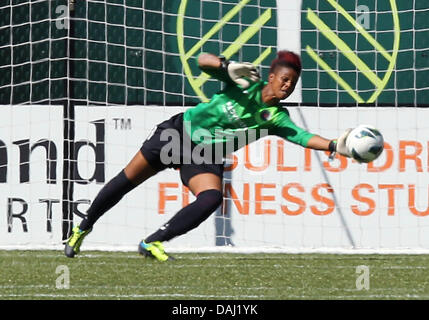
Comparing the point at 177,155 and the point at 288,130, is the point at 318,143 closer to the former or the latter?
the point at 288,130

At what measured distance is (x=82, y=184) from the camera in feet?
37.8

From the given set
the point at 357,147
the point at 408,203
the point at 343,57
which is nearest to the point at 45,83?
the point at 343,57

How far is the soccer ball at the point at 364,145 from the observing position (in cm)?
793

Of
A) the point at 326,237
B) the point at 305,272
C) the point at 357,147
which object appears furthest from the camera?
the point at 326,237

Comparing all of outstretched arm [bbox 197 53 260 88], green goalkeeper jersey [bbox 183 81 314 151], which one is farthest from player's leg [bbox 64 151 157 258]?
outstretched arm [bbox 197 53 260 88]

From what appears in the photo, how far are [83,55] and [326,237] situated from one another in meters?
3.12

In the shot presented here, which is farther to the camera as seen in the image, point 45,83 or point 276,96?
point 45,83

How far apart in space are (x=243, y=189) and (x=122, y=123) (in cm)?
138

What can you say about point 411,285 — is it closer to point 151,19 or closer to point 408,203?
point 408,203

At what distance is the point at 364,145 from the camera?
792cm

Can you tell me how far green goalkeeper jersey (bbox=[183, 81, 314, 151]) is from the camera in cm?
820

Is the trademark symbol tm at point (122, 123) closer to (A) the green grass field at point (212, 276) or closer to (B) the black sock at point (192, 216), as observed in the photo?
(A) the green grass field at point (212, 276)

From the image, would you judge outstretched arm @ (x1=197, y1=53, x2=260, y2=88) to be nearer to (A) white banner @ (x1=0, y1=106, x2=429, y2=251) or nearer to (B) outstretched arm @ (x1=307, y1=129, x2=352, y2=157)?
(B) outstretched arm @ (x1=307, y1=129, x2=352, y2=157)

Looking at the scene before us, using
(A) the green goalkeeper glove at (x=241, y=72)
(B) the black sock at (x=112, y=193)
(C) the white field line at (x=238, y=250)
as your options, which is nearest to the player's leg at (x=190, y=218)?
(B) the black sock at (x=112, y=193)
